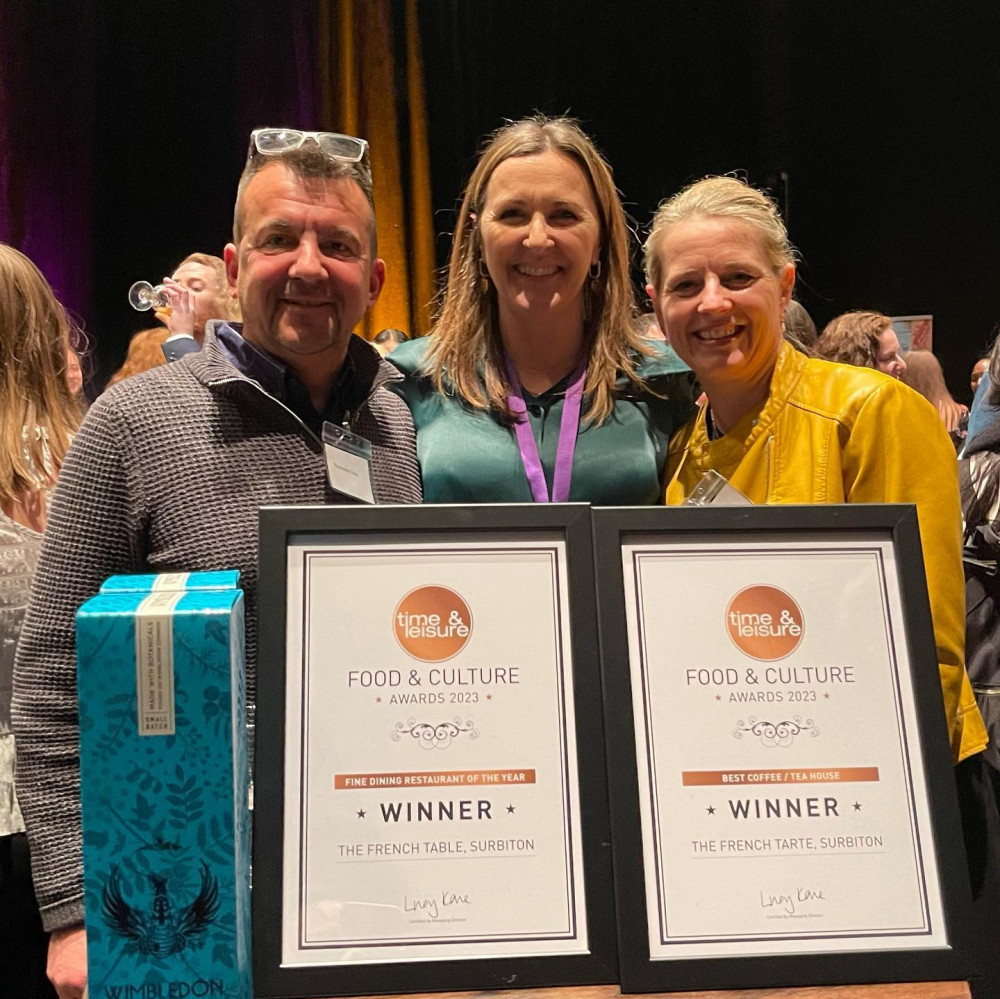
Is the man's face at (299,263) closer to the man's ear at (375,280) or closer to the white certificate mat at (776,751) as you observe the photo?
the man's ear at (375,280)

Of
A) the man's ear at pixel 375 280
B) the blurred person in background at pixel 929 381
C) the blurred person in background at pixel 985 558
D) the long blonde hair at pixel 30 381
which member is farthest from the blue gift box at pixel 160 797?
the blurred person in background at pixel 929 381

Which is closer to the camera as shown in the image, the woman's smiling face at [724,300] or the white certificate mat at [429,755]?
the white certificate mat at [429,755]

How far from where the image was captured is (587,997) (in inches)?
36.3

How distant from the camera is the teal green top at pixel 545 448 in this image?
1.65 metres

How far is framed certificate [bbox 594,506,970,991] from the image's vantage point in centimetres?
95

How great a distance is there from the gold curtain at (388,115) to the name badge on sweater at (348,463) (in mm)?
2996

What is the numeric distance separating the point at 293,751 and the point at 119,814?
16 centimetres

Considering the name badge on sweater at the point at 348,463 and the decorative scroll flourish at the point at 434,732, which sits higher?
the name badge on sweater at the point at 348,463

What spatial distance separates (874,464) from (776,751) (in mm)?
600

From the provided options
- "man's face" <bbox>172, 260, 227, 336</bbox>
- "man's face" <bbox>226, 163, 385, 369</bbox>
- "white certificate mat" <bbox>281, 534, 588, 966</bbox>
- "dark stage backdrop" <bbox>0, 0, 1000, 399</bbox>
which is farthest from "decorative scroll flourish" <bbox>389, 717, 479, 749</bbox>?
"dark stage backdrop" <bbox>0, 0, 1000, 399</bbox>

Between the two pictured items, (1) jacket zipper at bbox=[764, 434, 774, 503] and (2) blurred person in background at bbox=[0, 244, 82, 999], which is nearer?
(1) jacket zipper at bbox=[764, 434, 774, 503]

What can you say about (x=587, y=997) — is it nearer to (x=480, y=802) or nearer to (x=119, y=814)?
(x=480, y=802)

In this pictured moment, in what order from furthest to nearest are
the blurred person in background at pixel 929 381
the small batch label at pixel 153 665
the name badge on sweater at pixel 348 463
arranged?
the blurred person in background at pixel 929 381
the name badge on sweater at pixel 348 463
the small batch label at pixel 153 665

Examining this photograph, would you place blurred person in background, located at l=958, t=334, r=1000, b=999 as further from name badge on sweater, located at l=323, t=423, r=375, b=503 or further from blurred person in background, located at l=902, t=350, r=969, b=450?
name badge on sweater, located at l=323, t=423, r=375, b=503
